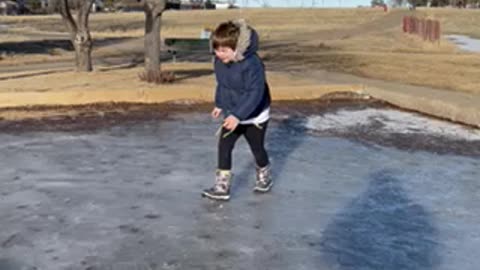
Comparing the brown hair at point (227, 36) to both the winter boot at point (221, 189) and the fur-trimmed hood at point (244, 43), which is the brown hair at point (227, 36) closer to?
the fur-trimmed hood at point (244, 43)

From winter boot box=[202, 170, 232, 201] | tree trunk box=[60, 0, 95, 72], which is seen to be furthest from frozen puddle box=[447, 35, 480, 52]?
winter boot box=[202, 170, 232, 201]

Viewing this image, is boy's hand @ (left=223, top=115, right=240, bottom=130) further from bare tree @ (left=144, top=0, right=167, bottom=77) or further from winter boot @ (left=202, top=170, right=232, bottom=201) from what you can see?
bare tree @ (left=144, top=0, right=167, bottom=77)

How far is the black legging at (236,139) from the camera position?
22.6ft

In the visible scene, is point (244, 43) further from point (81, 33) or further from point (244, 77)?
point (81, 33)

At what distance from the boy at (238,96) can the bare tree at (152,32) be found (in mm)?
8679

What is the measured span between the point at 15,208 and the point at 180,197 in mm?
1360

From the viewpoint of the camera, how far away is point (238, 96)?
6645mm

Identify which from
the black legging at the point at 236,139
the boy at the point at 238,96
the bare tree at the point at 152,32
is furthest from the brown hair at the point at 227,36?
the bare tree at the point at 152,32

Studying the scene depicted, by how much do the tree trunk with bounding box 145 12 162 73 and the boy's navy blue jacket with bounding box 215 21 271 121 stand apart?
8.51 metres


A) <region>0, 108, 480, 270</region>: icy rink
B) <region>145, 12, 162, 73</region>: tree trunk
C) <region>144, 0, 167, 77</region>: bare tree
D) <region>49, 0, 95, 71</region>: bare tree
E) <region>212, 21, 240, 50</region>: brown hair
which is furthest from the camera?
<region>49, 0, 95, 71</region>: bare tree

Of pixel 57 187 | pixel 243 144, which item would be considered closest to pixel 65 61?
pixel 243 144

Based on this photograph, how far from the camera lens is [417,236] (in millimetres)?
5887

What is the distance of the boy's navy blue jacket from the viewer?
21.2 feet

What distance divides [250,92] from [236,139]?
0.56m
